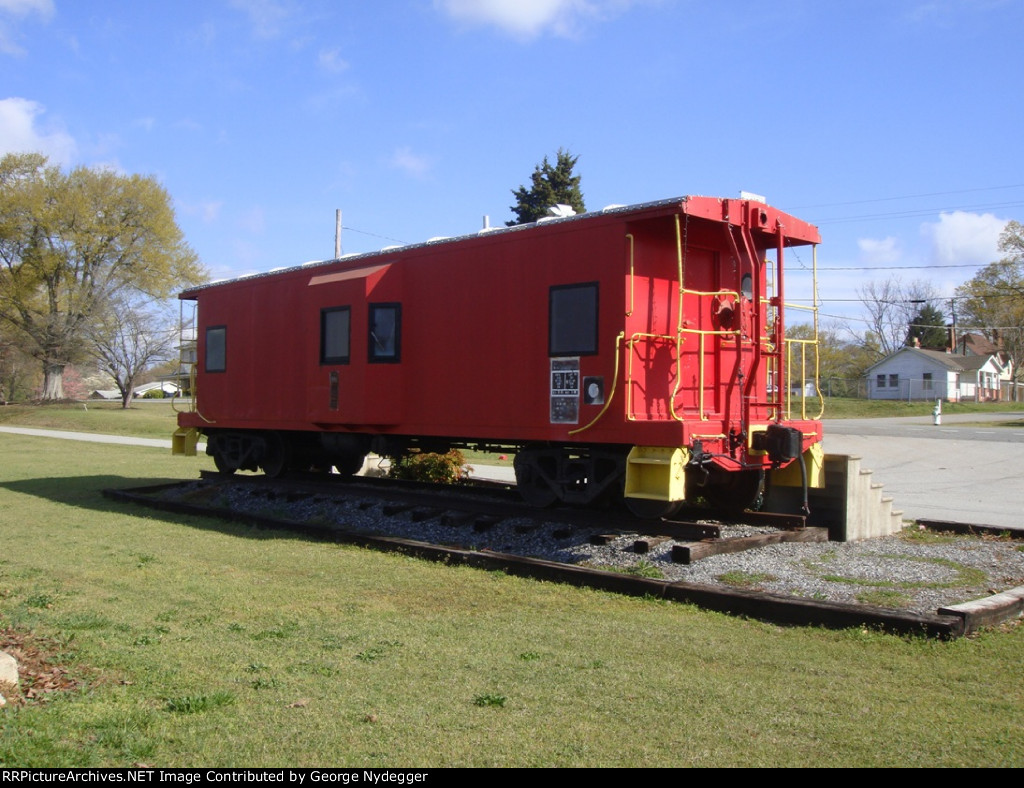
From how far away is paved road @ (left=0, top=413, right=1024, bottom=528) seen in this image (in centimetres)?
1326

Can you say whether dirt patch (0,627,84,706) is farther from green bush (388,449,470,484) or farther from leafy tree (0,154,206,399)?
leafy tree (0,154,206,399)

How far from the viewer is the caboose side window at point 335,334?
1181 centimetres

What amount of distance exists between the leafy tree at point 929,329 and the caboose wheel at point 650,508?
76045 millimetres

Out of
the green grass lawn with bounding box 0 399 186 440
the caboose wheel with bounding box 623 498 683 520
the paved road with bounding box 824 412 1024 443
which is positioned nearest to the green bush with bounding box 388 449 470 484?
the caboose wheel with bounding box 623 498 683 520

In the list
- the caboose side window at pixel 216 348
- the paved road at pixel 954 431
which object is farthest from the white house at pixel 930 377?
the caboose side window at pixel 216 348

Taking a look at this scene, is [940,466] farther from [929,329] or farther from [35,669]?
[929,329]

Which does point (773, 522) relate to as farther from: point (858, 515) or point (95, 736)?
point (95, 736)

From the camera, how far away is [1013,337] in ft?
237

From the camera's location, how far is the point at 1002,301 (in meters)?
66.4

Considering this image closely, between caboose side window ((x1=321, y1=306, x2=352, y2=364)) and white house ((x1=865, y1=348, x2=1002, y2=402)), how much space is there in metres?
61.0

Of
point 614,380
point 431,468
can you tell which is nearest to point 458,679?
point 614,380

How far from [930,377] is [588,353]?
66969mm

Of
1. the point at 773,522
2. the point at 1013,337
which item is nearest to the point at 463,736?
the point at 773,522
